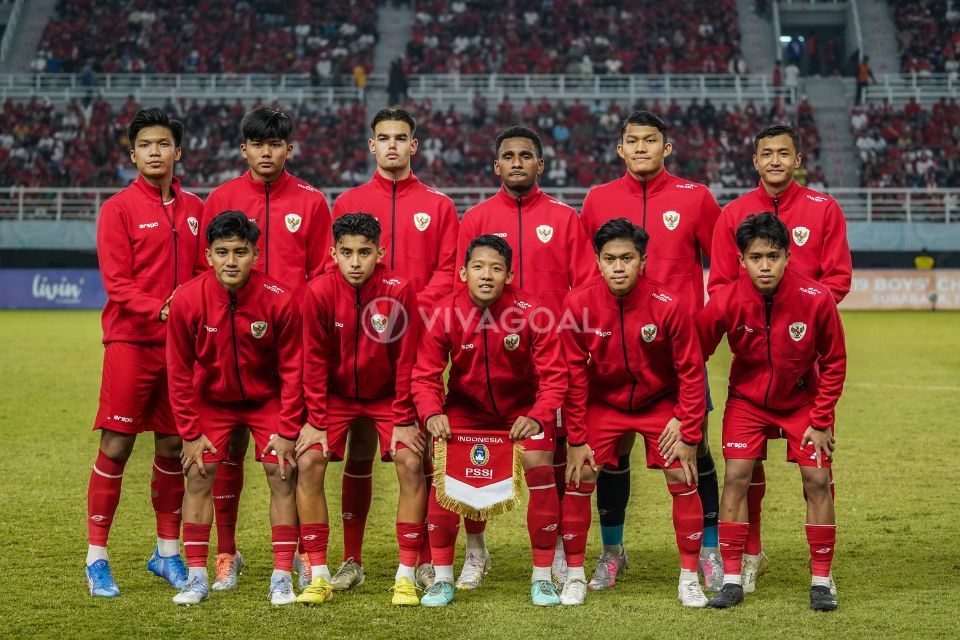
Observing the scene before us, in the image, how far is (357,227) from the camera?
5.36 meters

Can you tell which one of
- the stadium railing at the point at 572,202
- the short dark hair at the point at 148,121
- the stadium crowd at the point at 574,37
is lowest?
the short dark hair at the point at 148,121

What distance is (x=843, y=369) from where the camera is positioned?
5203 mm

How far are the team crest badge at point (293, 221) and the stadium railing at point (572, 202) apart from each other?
2101 cm

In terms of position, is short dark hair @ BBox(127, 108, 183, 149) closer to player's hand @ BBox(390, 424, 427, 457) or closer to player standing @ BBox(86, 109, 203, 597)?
player standing @ BBox(86, 109, 203, 597)

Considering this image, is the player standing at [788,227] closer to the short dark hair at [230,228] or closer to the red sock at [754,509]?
the red sock at [754,509]

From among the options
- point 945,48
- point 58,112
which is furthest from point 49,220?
point 945,48

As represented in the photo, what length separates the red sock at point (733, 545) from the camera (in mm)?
5227

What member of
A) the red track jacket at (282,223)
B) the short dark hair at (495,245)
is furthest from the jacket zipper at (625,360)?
the red track jacket at (282,223)

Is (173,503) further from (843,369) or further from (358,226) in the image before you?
(843,369)

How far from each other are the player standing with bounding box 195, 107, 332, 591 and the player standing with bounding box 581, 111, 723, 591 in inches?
59.6

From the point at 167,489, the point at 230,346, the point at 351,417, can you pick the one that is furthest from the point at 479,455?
the point at 167,489

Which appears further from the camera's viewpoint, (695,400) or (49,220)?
(49,220)

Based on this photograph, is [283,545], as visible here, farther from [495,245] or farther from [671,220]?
[671,220]

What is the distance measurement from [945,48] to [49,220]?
2773cm
